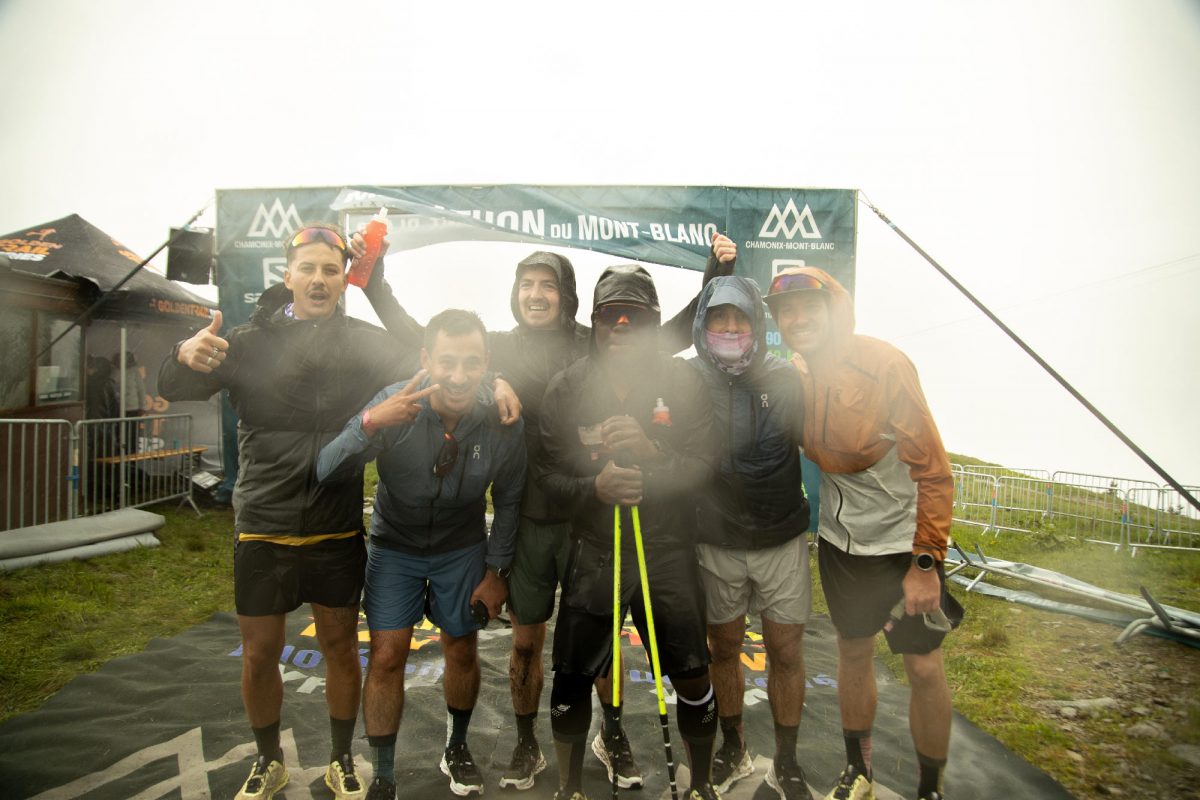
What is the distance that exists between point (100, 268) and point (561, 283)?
11.9 m

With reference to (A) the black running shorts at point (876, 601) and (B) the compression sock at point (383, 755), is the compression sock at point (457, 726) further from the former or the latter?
(A) the black running shorts at point (876, 601)

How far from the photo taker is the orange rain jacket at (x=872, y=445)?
2773mm

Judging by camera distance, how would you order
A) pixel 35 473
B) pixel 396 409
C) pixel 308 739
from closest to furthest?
pixel 396 409 < pixel 308 739 < pixel 35 473

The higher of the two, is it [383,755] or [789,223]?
[789,223]

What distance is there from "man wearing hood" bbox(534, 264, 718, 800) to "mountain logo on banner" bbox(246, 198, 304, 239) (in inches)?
306

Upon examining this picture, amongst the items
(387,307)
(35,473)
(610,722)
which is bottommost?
(610,722)

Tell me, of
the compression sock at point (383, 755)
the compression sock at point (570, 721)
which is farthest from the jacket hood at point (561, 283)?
the compression sock at point (383, 755)

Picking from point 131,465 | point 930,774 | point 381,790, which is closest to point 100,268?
point 131,465

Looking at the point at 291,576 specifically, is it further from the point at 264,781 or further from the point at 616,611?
the point at 616,611

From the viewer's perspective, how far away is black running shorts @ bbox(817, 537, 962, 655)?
2.85m

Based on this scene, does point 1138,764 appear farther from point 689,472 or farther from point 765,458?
point 689,472

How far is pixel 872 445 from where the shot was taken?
9.66 feet

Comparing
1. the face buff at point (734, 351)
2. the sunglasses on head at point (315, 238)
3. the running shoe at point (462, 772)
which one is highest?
the sunglasses on head at point (315, 238)

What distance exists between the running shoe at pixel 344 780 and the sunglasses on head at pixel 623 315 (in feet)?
8.62
